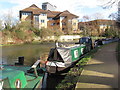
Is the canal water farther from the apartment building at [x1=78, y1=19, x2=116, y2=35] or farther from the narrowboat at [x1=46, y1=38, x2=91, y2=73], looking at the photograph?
the apartment building at [x1=78, y1=19, x2=116, y2=35]

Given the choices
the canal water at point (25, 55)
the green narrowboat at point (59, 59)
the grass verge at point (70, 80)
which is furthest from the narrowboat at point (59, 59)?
the canal water at point (25, 55)

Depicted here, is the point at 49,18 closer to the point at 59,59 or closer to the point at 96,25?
the point at 96,25

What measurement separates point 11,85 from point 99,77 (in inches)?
156

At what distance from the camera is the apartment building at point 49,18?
53106 mm

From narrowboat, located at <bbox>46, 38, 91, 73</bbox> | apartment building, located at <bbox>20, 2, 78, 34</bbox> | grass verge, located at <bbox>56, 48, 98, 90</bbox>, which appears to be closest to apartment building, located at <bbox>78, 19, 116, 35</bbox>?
apartment building, located at <bbox>20, 2, 78, 34</bbox>

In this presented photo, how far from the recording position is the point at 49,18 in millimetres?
61625

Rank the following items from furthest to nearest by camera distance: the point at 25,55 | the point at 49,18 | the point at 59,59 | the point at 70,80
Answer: the point at 49,18 < the point at 25,55 < the point at 59,59 < the point at 70,80

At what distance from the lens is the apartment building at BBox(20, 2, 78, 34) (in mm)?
53106

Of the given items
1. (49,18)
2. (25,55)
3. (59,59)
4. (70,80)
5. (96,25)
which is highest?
(49,18)

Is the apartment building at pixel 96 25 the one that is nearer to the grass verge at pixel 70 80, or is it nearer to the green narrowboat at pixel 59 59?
the green narrowboat at pixel 59 59

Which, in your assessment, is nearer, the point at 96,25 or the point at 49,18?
the point at 49,18

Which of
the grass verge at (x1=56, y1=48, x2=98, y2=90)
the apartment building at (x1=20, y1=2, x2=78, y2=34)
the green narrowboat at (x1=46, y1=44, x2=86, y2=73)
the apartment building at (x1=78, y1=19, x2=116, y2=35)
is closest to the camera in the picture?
the grass verge at (x1=56, y1=48, x2=98, y2=90)

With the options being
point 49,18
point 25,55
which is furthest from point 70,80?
point 49,18

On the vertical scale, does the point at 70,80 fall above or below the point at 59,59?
below
